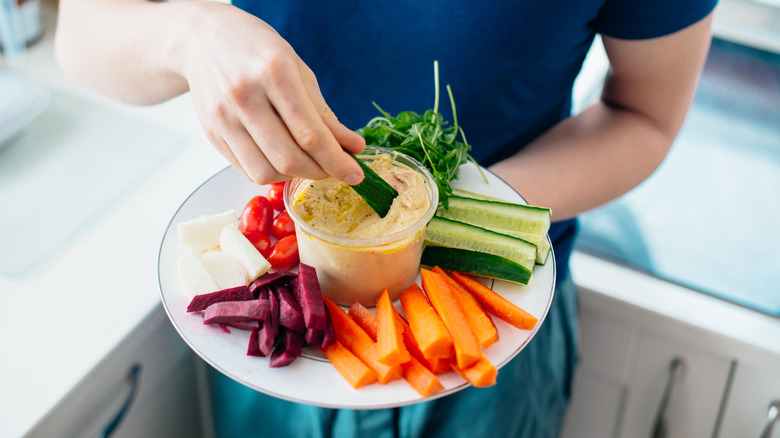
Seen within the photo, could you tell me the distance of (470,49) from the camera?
102cm

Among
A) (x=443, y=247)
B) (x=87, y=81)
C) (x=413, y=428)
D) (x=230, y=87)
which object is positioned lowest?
(x=413, y=428)

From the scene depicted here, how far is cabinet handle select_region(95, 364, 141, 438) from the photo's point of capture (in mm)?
1115

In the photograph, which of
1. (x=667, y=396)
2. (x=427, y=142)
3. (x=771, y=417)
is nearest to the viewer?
(x=427, y=142)

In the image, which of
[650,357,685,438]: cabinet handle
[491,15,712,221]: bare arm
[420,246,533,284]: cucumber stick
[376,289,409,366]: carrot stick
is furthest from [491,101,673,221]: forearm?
[650,357,685,438]: cabinet handle

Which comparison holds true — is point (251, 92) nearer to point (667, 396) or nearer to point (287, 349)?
point (287, 349)

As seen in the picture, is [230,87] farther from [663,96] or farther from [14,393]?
[663,96]

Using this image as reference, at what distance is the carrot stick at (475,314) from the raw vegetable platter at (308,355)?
0.8 inches

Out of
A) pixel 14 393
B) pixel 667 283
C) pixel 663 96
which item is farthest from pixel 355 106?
pixel 667 283

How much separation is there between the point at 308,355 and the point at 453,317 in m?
0.19

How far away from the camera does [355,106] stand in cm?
114

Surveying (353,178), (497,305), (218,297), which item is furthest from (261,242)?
(497,305)

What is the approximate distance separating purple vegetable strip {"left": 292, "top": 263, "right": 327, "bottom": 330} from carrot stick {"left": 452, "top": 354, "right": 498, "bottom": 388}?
0.58ft

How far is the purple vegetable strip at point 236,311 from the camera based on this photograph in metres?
0.75

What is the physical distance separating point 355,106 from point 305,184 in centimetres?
33
